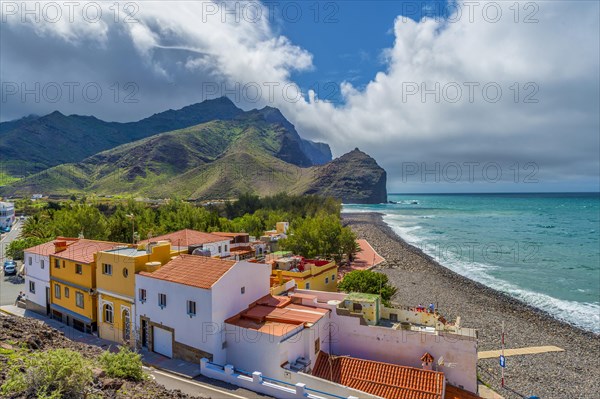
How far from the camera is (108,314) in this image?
24.0 meters

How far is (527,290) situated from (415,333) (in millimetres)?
36585

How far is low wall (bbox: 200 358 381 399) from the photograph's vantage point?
1575 centimetres

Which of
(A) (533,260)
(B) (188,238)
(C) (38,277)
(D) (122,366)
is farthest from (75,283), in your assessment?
(A) (533,260)

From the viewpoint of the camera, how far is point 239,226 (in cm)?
6869

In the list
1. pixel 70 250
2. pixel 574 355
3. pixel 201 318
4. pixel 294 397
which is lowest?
pixel 574 355

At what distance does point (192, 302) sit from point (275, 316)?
461 cm

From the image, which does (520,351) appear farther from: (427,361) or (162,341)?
(162,341)

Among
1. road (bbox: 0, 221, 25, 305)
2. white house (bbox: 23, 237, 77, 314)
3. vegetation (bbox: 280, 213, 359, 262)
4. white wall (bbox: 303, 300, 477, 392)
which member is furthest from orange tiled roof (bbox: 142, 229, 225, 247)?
white wall (bbox: 303, 300, 477, 392)

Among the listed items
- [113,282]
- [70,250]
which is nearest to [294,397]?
[113,282]

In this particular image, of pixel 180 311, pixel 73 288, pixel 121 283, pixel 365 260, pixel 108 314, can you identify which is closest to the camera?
pixel 180 311

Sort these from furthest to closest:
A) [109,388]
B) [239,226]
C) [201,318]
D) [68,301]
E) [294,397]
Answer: [239,226] → [68,301] → [201,318] → [294,397] → [109,388]

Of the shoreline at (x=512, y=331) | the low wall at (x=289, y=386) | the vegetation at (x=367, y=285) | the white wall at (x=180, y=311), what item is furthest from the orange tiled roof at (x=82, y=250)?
the shoreline at (x=512, y=331)

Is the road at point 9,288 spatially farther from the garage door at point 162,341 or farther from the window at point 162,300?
the window at point 162,300

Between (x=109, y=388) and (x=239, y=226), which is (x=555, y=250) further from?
(x=109, y=388)
